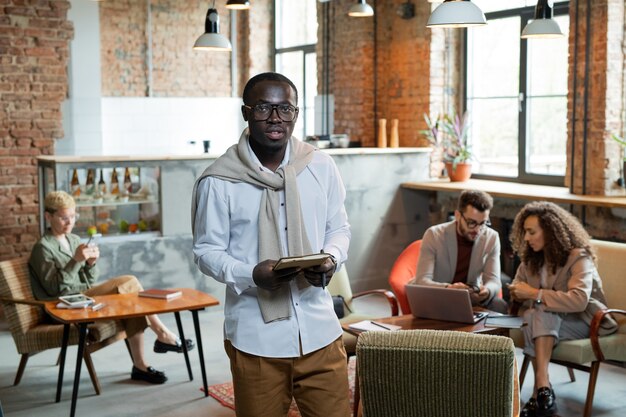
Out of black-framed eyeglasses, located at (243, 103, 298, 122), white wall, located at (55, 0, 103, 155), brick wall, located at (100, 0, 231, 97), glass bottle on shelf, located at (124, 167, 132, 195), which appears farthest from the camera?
brick wall, located at (100, 0, 231, 97)

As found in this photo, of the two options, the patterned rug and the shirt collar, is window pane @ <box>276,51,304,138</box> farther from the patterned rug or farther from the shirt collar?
the shirt collar

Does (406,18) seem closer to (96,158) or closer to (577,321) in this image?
(96,158)

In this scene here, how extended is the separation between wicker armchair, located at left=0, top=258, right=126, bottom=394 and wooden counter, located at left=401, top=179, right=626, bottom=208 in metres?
3.61

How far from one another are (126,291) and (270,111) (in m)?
3.28

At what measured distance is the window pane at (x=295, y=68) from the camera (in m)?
11.8

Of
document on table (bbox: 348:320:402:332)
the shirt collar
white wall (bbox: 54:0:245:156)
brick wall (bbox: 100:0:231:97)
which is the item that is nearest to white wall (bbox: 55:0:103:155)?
white wall (bbox: 54:0:245:156)

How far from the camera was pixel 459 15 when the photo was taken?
4.73 m

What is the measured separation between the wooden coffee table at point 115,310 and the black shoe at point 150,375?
0.25 meters

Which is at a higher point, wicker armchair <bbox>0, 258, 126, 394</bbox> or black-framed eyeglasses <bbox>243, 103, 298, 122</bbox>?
black-framed eyeglasses <bbox>243, 103, 298, 122</bbox>

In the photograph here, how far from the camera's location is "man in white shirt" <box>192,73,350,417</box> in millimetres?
2752

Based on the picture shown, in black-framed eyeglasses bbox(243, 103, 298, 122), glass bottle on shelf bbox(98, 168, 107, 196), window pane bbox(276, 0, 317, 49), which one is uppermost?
window pane bbox(276, 0, 317, 49)

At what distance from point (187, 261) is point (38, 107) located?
2.48m

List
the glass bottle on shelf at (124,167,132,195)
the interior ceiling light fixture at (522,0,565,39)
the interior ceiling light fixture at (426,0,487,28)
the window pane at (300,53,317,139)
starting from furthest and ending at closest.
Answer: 1. the window pane at (300,53,317,139)
2. the glass bottle on shelf at (124,167,132,195)
3. the interior ceiling light fixture at (522,0,565,39)
4. the interior ceiling light fixture at (426,0,487,28)

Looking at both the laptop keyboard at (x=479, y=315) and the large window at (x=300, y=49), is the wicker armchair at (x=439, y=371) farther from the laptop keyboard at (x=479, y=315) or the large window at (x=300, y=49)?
the large window at (x=300, y=49)
